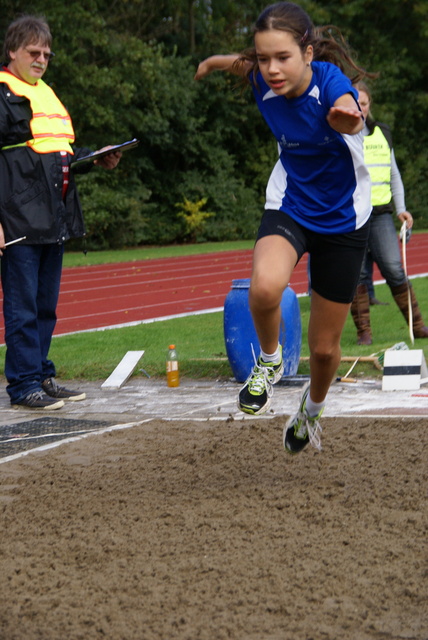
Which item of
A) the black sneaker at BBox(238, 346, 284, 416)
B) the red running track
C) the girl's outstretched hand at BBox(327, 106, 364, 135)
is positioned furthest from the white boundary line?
the red running track

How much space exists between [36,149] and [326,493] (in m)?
3.72

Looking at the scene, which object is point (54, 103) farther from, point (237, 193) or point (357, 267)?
point (237, 193)

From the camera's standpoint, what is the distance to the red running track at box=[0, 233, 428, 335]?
41.7 feet

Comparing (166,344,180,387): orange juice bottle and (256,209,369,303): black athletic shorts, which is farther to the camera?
(166,344,180,387): orange juice bottle

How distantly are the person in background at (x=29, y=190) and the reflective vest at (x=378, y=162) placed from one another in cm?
276

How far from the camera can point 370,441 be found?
211 inches

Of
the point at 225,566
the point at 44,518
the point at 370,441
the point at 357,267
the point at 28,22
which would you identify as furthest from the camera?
the point at 28,22

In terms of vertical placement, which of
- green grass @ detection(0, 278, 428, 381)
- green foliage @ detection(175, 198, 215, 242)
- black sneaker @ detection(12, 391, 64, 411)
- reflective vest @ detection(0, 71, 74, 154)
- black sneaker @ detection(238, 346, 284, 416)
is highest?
reflective vest @ detection(0, 71, 74, 154)

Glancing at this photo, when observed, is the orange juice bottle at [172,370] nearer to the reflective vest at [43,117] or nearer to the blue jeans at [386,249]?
the reflective vest at [43,117]

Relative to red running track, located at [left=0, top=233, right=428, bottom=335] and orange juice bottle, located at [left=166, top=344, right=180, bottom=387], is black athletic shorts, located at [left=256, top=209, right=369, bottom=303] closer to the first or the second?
orange juice bottle, located at [left=166, top=344, right=180, bottom=387]

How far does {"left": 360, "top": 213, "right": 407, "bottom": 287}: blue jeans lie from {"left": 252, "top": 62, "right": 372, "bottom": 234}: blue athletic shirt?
13.6ft

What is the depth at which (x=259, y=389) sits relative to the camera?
4.64 metres

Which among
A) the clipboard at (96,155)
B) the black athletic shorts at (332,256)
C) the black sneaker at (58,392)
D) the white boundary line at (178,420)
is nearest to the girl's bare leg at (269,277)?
the black athletic shorts at (332,256)

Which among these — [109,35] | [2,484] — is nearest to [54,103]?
[2,484]
